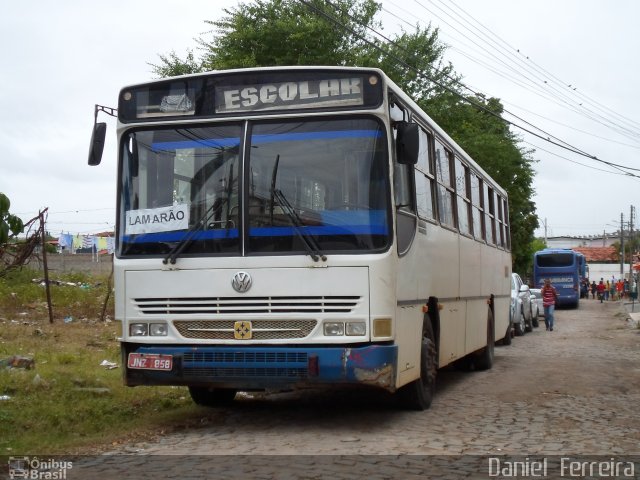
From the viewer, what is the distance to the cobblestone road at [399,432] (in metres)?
6.89

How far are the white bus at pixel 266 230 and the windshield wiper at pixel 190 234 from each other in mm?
12

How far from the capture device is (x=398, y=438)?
8.12 metres

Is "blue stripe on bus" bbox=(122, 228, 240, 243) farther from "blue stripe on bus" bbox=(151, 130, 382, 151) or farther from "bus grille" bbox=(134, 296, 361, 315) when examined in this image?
"blue stripe on bus" bbox=(151, 130, 382, 151)

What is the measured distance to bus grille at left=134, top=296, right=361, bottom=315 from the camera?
8.15 m

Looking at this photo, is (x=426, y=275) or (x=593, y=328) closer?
(x=426, y=275)

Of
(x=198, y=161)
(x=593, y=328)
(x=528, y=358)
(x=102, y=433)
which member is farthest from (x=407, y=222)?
(x=593, y=328)

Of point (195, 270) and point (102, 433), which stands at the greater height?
point (195, 270)

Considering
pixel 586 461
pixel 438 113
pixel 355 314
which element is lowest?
pixel 586 461

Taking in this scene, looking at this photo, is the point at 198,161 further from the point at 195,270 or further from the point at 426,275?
the point at 426,275

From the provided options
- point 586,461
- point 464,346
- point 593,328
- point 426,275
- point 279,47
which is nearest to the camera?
point 586,461

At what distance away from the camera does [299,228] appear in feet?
27.2

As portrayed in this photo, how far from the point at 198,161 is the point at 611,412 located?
5199 mm

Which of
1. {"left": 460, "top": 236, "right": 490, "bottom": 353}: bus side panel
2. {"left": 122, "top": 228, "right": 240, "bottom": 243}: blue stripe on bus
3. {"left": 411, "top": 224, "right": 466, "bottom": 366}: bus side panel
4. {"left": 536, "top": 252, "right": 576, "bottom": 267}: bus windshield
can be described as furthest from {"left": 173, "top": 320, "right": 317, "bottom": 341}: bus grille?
{"left": 536, "top": 252, "right": 576, "bottom": 267}: bus windshield

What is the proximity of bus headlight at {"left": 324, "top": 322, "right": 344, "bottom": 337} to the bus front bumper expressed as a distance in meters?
0.13
